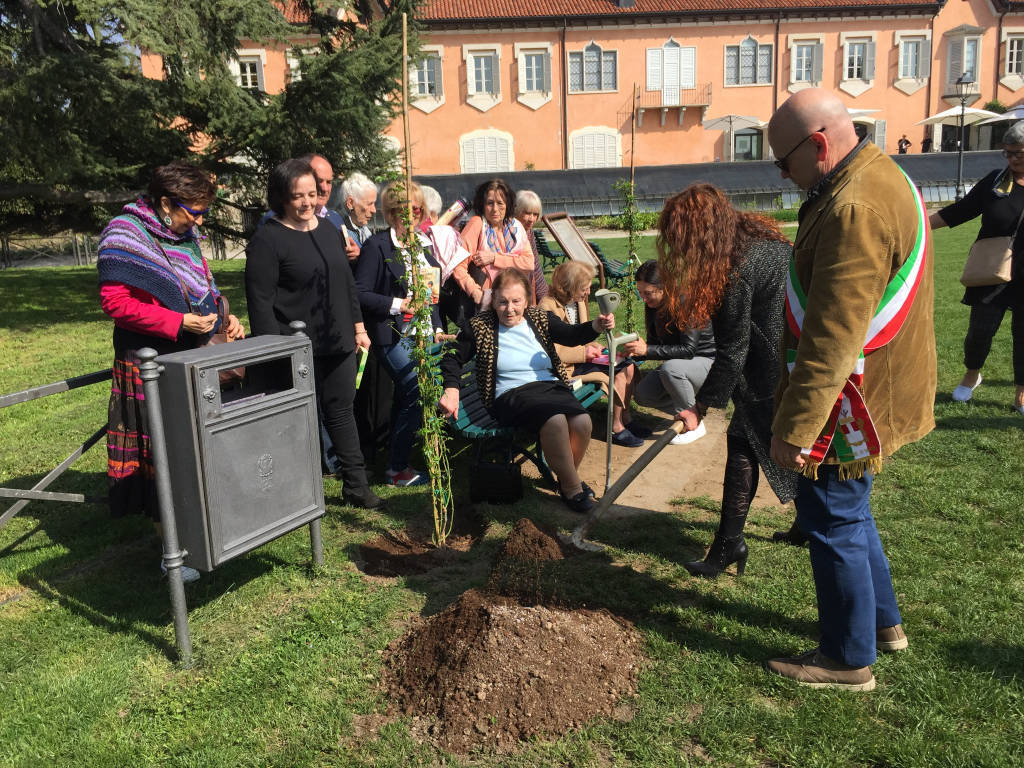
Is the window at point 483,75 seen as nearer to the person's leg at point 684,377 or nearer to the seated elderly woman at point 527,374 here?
the person's leg at point 684,377

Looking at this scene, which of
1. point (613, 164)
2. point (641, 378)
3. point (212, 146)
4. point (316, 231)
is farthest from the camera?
point (613, 164)

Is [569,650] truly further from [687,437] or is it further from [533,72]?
[533,72]

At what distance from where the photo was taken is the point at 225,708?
9.32ft

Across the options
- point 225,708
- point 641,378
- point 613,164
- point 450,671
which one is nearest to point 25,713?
point 225,708

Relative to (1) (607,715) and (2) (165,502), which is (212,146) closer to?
(2) (165,502)

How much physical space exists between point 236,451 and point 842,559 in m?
2.21

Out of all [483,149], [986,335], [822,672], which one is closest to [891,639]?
[822,672]

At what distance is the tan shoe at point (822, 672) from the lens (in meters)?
2.79

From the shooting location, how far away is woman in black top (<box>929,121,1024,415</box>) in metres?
5.51

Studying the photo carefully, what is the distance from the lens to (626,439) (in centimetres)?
565

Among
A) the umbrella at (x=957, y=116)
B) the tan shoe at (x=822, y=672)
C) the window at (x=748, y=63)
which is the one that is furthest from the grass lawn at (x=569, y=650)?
the window at (x=748, y=63)

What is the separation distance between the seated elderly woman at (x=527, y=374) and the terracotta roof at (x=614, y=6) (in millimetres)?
38026

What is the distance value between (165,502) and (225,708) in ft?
2.49

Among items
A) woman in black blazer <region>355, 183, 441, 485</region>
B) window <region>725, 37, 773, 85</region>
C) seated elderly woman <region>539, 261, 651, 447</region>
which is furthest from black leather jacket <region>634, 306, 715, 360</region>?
window <region>725, 37, 773, 85</region>
